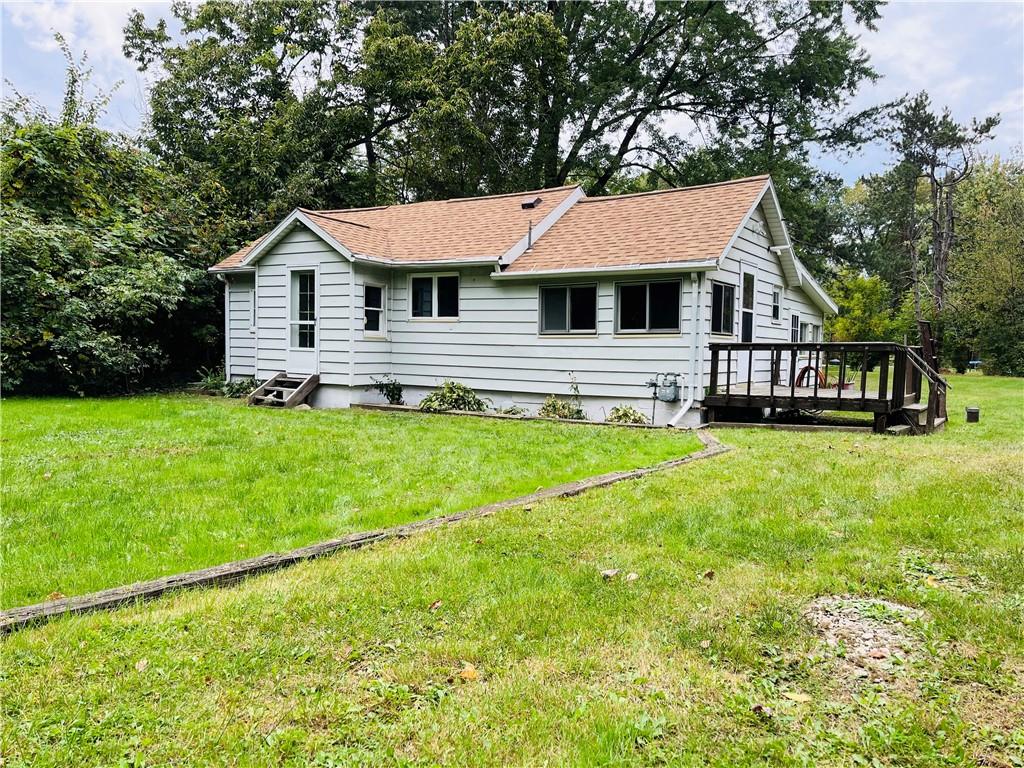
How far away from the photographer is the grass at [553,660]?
6.98 feet

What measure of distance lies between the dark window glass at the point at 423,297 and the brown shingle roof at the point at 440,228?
59cm

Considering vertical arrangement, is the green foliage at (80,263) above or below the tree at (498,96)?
below

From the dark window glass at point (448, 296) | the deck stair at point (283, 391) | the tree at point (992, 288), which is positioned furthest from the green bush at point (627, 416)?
the tree at point (992, 288)

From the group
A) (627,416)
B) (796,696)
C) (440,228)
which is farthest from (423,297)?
(796,696)

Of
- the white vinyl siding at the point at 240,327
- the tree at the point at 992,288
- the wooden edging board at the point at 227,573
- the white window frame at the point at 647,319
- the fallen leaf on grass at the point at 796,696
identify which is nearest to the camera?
the fallen leaf on grass at the point at 796,696

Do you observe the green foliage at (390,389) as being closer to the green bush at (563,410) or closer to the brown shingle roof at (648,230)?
the green bush at (563,410)

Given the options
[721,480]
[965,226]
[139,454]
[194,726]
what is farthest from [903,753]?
[965,226]

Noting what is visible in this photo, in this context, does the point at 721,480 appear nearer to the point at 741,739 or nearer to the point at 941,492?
the point at 941,492

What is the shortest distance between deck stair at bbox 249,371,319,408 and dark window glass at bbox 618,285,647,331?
668 centimetres

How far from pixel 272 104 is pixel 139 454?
70.1ft

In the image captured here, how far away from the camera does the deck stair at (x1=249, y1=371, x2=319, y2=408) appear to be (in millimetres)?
13531

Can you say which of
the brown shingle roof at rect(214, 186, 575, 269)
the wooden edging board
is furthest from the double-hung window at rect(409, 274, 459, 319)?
the wooden edging board

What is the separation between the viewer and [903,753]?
6.90ft

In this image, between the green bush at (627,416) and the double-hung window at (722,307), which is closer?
the green bush at (627,416)
